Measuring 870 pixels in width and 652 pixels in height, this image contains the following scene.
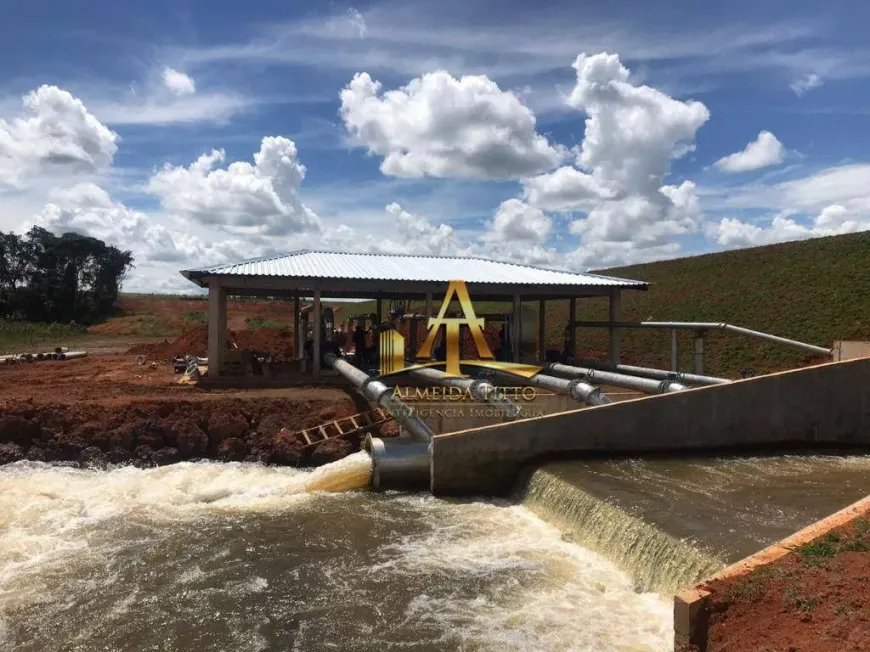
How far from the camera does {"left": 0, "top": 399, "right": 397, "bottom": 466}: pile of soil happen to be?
13461 mm

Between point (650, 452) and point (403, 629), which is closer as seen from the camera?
point (403, 629)

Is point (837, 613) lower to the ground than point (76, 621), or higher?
higher

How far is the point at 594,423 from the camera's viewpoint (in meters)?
11.8

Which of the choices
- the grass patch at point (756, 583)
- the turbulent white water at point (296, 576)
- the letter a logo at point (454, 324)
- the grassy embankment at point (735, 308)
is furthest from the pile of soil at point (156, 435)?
the grassy embankment at point (735, 308)

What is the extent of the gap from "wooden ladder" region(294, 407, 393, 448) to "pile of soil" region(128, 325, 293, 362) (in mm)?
10304

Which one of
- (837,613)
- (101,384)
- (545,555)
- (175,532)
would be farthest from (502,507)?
(101,384)

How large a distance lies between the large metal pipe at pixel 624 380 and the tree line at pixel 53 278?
→ 52180mm

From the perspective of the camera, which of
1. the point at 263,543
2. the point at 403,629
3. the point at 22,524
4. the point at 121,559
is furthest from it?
the point at 22,524

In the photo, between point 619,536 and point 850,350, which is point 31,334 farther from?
point 850,350

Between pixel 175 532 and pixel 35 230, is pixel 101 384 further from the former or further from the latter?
pixel 35 230

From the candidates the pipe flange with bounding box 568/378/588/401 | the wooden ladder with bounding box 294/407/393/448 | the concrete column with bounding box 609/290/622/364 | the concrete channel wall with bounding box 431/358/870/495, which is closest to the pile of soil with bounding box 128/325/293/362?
the wooden ladder with bounding box 294/407/393/448

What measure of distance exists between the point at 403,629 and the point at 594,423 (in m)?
6.47

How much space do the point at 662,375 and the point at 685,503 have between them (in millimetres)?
9600

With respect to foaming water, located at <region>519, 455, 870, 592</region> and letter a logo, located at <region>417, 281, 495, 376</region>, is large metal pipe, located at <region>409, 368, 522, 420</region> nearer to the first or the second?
foaming water, located at <region>519, 455, 870, 592</region>
